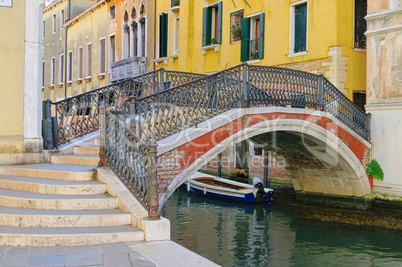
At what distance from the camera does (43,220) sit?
605 cm

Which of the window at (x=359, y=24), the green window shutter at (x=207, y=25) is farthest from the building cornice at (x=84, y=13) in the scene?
the window at (x=359, y=24)

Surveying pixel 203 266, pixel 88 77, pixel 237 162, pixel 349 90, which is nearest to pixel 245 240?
pixel 349 90

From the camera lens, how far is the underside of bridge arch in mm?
12117

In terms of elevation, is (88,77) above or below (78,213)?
above

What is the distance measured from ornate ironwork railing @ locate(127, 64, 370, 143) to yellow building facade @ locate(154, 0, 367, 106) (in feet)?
5.11

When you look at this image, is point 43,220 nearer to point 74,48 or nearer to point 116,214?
point 116,214

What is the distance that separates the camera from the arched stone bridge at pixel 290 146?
8.42 metres

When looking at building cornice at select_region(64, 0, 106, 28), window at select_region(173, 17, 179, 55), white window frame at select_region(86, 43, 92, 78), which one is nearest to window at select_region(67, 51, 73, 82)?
building cornice at select_region(64, 0, 106, 28)

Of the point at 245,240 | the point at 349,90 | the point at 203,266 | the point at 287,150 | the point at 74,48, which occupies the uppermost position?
the point at 74,48

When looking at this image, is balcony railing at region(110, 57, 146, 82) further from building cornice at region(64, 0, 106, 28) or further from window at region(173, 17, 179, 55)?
building cornice at region(64, 0, 106, 28)

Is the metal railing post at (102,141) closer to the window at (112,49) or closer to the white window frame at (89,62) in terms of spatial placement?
the window at (112,49)

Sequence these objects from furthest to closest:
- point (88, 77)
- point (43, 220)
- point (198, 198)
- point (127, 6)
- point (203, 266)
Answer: point (88, 77), point (127, 6), point (198, 198), point (43, 220), point (203, 266)

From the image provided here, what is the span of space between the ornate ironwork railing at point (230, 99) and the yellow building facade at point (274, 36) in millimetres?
1559

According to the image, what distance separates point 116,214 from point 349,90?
9003 millimetres
